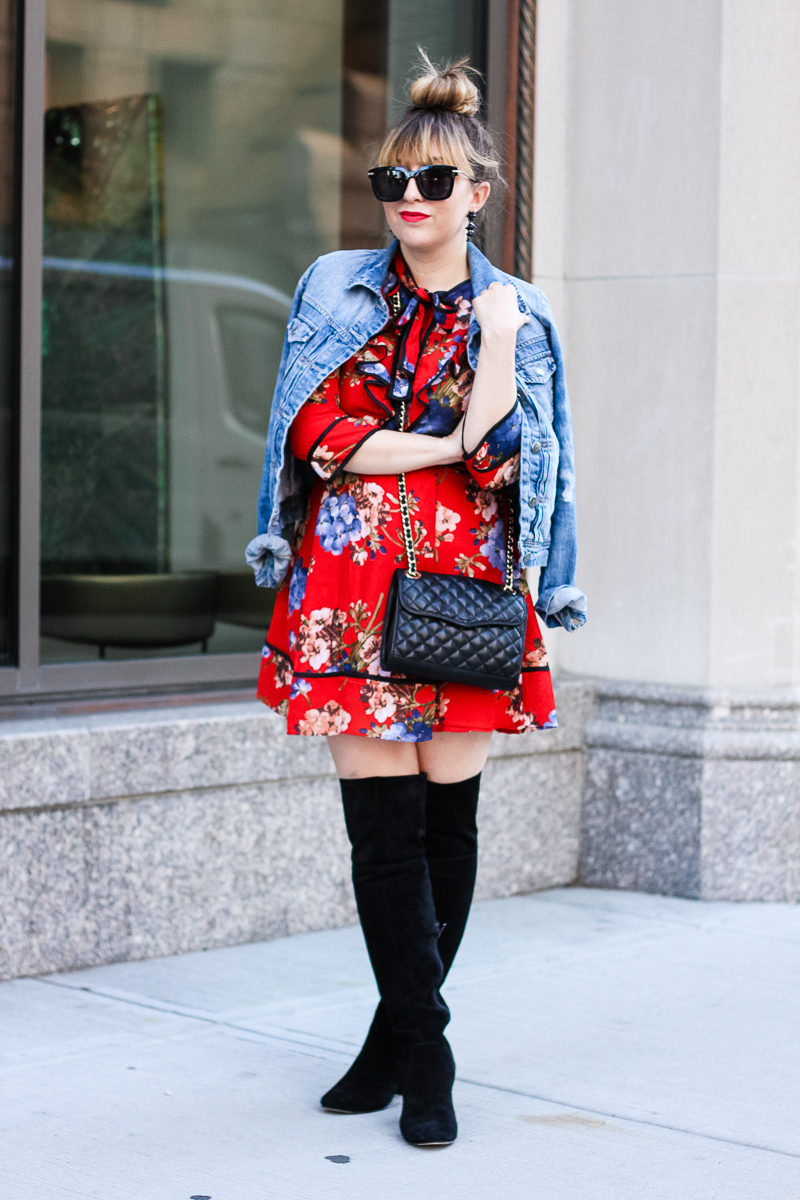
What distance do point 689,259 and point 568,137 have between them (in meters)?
0.66

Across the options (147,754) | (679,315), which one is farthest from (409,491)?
(679,315)

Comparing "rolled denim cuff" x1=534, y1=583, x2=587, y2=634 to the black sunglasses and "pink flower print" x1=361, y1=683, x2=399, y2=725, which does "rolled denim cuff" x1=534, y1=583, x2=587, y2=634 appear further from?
the black sunglasses

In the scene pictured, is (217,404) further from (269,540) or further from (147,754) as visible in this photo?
(269,540)

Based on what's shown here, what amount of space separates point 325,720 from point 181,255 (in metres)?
2.73

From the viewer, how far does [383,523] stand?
10.8ft

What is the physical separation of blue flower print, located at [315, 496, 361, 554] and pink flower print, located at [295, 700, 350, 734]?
298 millimetres

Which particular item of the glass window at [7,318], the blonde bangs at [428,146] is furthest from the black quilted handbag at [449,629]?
the glass window at [7,318]

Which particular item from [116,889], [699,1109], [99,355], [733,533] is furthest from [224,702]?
[699,1109]

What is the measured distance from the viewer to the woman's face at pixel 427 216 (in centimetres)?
323

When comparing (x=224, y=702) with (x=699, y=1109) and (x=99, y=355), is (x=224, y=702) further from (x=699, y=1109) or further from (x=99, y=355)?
(x=699, y=1109)

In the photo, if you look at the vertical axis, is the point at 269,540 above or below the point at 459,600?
above

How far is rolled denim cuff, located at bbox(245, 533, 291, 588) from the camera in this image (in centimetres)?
334

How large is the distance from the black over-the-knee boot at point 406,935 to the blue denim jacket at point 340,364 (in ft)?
1.56

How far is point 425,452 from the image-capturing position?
324 cm
